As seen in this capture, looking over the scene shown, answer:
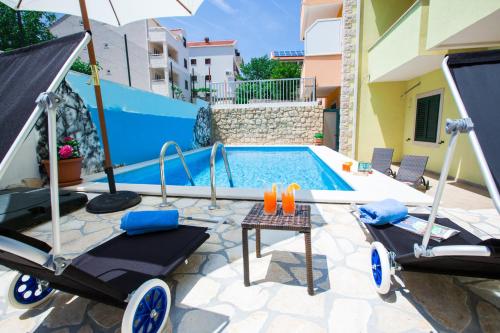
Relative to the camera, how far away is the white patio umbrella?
3107 millimetres

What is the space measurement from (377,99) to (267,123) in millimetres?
6756

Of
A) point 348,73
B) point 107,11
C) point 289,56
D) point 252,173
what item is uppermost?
point 289,56

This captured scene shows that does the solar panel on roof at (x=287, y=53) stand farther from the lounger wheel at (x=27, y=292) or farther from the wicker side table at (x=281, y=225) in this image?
the lounger wheel at (x=27, y=292)

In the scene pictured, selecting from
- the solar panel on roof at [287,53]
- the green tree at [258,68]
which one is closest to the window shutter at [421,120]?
the solar panel on roof at [287,53]

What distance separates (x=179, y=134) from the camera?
10.9 m

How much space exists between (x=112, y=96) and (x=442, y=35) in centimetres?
769

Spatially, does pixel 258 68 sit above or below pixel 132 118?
above

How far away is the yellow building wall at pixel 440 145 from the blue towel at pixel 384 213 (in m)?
3.88

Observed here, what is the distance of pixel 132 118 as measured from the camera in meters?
7.62

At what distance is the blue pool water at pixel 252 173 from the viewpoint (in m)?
6.39

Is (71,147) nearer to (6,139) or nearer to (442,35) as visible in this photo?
(6,139)

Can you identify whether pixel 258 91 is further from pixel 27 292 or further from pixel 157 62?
pixel 27 292

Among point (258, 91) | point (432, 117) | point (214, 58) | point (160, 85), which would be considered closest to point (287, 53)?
point (214, 58)

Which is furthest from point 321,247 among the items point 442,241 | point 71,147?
point 71,147
